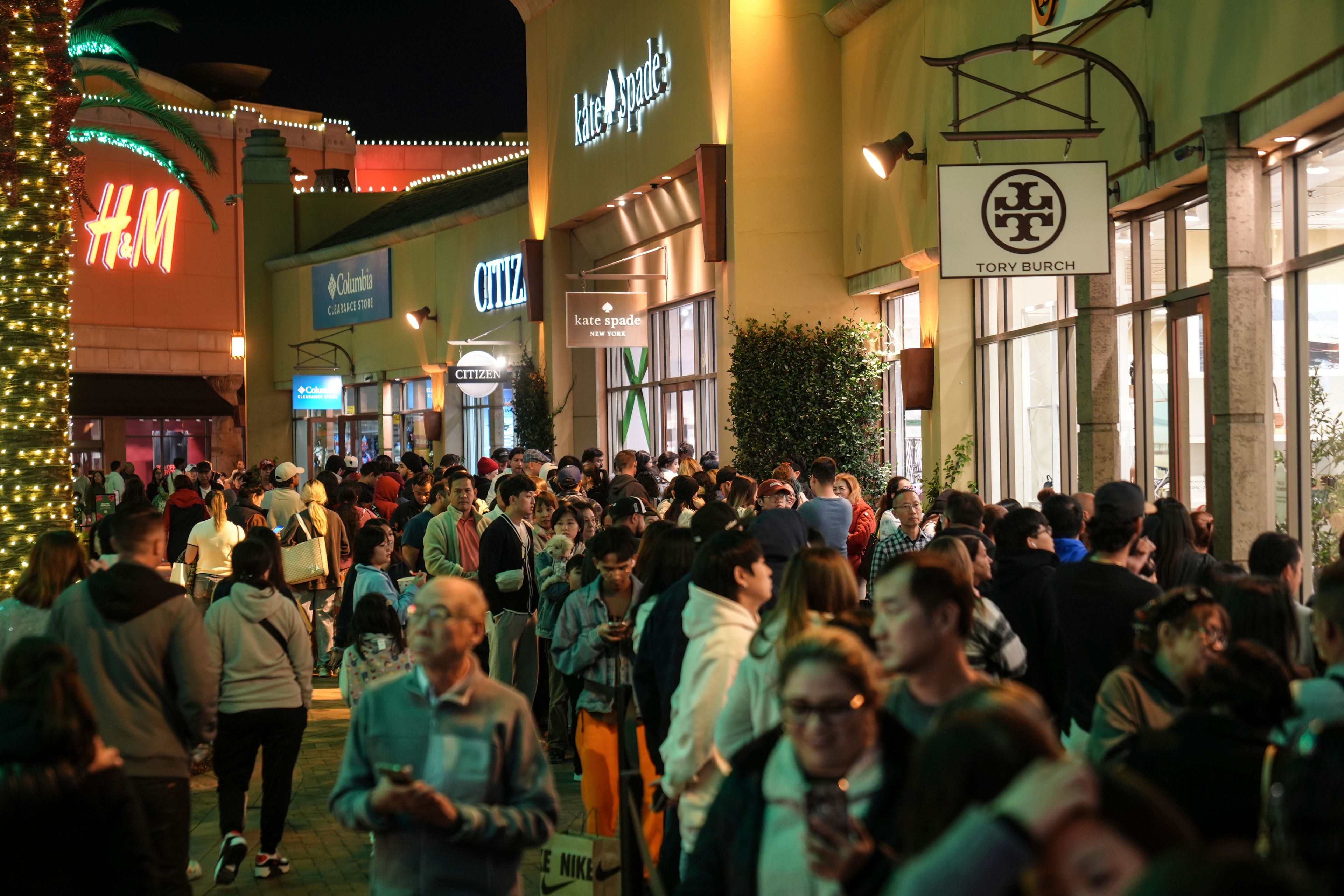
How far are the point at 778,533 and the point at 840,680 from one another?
4323 mm

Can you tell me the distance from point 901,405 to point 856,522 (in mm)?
7654

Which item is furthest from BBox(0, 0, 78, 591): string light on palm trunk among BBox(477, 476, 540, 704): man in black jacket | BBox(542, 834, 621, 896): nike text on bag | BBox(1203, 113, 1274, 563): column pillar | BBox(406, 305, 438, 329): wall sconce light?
BBox(406, 305, 438, 329): wall sconce light

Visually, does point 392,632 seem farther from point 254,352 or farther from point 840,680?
point 254,352

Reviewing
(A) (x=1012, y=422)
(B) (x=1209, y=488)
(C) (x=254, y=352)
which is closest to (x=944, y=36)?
(A) (x=1012, y=422)

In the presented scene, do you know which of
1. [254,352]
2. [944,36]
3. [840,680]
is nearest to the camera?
[840,680]

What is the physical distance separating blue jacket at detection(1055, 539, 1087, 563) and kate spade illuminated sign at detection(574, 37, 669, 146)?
1555 centimetres

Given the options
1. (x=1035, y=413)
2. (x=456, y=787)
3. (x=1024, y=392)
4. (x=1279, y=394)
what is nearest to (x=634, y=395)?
(x=1024, y=392)

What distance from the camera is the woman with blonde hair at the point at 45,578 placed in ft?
20.5

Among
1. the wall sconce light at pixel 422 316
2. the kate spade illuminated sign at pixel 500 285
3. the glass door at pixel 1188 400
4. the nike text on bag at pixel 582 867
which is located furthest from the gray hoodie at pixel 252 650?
the wall sconce light at pixel 422 316

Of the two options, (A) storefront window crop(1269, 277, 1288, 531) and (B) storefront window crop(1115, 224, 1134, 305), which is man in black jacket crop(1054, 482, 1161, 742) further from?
(B) storefront window crop(1115, 224, 1134, 305)

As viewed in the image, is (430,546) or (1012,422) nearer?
(430,546)

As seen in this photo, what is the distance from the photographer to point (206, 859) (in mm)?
7844

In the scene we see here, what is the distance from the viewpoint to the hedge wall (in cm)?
1741

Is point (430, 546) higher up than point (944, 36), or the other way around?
point (944, 36)
